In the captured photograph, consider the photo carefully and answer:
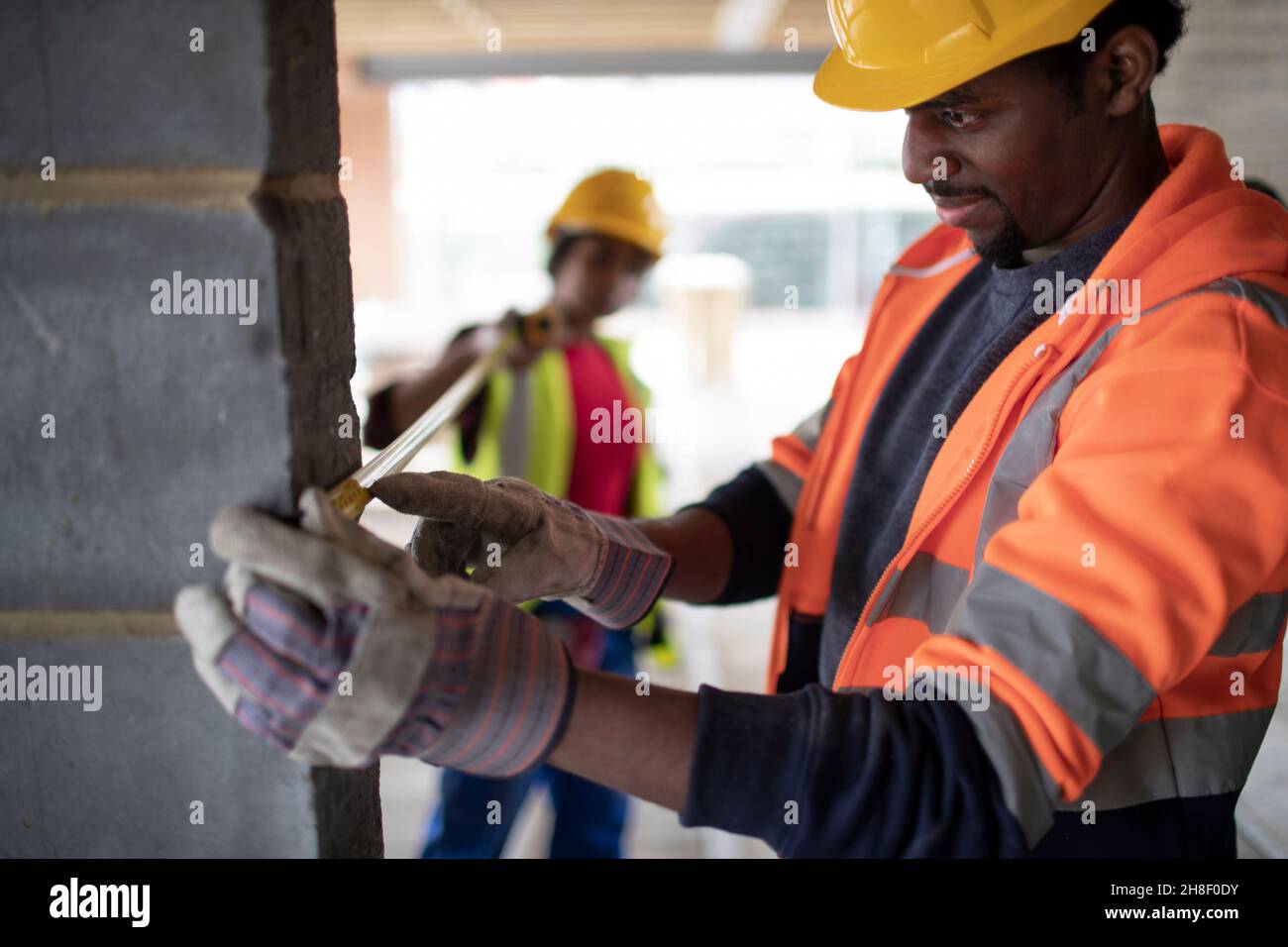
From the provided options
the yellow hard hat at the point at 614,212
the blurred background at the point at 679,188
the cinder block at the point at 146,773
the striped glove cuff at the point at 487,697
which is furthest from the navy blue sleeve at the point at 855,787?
the yellow hard hat at the point at 614,212

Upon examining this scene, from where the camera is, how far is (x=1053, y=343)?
1.41m

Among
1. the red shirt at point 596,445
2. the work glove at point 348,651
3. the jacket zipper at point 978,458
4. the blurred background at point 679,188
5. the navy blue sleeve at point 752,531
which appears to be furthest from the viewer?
the blurred background at point 679,188

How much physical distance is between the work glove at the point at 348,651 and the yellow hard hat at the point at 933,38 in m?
0.99

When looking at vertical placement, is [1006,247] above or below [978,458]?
above

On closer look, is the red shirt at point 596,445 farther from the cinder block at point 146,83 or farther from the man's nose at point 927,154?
the cinder block at point 146,83

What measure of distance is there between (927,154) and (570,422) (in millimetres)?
2226

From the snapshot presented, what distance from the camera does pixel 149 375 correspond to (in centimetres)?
114

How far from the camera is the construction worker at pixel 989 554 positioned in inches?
43.7

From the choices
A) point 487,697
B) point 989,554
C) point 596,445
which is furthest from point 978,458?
point 596,445

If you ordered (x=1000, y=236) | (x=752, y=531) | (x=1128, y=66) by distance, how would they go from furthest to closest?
(x=752, y=531) < (x=1000, y=236) < (x=1128, y=66)

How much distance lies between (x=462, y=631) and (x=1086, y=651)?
663 mm

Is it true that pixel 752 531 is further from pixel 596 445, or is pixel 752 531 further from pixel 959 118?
pixel 596 445

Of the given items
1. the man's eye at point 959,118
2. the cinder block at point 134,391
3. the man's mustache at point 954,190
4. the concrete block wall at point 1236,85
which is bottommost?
the cinder block at point 134,391
